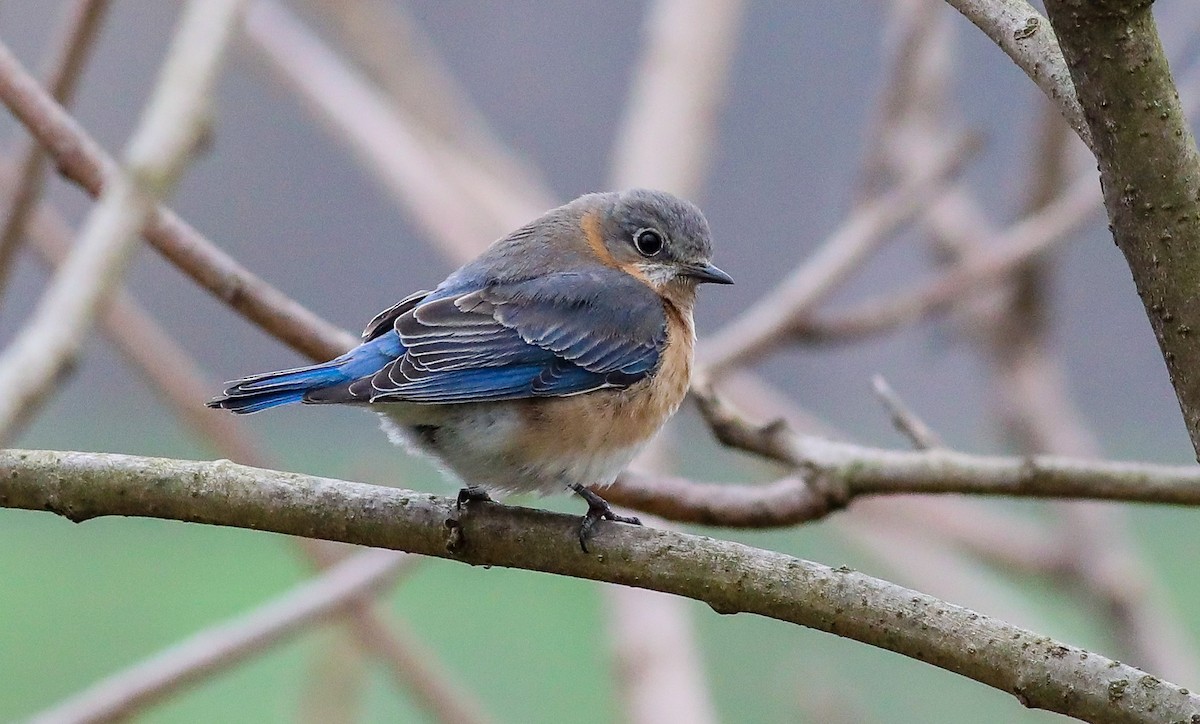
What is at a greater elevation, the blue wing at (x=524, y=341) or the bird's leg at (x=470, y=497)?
the blue wing at (x=524, y=341)

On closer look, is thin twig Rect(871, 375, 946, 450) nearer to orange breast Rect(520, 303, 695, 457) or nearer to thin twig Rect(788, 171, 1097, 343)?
orange breast Rect(520, 303, 695, 457)

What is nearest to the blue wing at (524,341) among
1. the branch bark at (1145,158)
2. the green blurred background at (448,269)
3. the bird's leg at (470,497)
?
the bird's leg at (470,497)

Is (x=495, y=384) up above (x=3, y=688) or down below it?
above

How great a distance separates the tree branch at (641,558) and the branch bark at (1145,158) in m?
0.40

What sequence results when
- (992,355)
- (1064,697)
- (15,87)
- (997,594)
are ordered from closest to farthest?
(1064,697) → (15,87) → (997,594) → (992,355)

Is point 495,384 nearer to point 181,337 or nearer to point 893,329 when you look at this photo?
point 893,329

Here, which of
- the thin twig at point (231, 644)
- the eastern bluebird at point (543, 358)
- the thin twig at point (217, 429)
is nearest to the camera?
the eastern bluebird at point (543, 358)

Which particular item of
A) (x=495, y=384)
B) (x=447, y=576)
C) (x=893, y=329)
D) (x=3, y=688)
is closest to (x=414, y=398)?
(x=495, y=384)

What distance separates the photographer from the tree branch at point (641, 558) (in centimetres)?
173

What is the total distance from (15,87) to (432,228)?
191cm

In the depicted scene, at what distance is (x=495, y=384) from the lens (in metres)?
2.70

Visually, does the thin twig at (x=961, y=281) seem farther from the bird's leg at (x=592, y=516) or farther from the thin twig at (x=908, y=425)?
the bird's leg at (x=592, y=516)

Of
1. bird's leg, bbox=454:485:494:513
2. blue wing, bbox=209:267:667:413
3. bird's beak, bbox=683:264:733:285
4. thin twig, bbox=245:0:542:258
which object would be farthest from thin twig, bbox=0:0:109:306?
bird's beak, bbox=683:264:733:285

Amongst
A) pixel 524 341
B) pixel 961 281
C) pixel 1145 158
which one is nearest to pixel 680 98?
pixel 961 281
